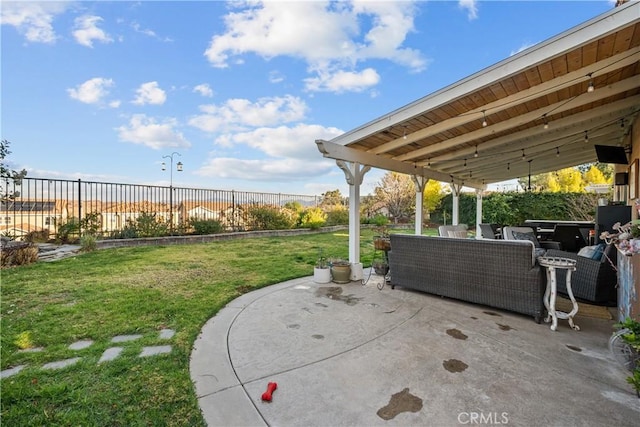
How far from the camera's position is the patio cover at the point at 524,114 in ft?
9.07

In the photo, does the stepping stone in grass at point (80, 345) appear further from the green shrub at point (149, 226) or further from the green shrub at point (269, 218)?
the green shrub at point (269, 218)

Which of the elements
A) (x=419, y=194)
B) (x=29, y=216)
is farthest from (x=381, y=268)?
(x=29, y=216)

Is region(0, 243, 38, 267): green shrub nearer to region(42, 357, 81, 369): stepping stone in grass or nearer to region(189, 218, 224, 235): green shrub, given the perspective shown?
region(189, 218, 224, 235): green shrub

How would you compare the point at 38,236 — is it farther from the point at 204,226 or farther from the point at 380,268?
the point at 380,268

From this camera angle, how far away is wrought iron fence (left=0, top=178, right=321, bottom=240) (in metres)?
6.87

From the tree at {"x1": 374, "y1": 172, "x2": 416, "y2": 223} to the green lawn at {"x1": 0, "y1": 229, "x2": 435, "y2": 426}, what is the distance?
10.9 metres

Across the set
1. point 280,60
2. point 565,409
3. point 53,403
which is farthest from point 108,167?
point 565,409

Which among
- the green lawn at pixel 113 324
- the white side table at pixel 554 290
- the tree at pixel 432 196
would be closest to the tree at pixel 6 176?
the green lawn at pixel 113 324

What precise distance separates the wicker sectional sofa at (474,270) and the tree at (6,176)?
27.2ft

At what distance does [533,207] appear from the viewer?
1274 cm

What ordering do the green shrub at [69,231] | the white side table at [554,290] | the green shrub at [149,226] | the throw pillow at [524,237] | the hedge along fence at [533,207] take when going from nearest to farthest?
the white side table at [554,290] → the throw pillow at [524,237] → the green shrub at [69,231] → the green shrub at [149,226] → the hedge along fence at [533,207]

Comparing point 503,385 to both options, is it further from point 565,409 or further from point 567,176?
point 567,176

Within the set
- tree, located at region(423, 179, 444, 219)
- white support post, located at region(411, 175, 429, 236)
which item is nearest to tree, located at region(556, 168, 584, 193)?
tree, located at region(423, 179, 444, 219)

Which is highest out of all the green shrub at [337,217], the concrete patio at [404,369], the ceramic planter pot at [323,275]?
the green shrub at [337,217]
